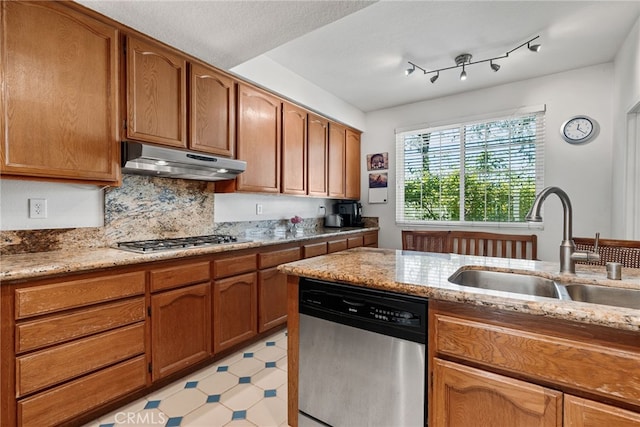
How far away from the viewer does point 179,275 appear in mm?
2010

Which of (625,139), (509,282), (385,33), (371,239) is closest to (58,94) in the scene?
(385,33)

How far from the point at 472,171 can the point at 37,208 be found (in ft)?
13.4

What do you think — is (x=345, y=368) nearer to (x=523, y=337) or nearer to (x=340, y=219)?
(x=523, y=337)

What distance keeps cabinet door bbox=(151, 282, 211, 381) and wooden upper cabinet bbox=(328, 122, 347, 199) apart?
2.23m

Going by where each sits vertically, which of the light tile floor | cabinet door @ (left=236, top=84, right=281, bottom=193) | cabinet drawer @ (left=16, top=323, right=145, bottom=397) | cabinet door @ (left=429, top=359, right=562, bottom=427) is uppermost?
cabinet door @ (left=236, top=84, right=281, bottom=193)

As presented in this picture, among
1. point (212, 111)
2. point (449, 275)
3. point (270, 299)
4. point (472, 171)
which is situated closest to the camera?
point (449, 275)

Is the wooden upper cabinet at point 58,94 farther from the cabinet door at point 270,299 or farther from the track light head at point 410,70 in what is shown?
the track light head at point 410,70

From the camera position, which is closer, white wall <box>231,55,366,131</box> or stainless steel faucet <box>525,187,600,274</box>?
stainless steel faucet <box>525,187,600,274</box>

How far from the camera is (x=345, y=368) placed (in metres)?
1.35

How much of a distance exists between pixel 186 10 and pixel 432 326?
2.11 m

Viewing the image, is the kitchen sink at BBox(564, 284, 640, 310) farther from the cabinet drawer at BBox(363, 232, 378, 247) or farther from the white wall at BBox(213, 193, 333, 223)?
the cabinet drawer at BBox(363, 232, 378, 247)

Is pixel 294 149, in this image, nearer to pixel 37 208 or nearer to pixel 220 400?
pixel 37 208

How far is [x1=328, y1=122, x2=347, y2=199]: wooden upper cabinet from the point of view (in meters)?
3.95

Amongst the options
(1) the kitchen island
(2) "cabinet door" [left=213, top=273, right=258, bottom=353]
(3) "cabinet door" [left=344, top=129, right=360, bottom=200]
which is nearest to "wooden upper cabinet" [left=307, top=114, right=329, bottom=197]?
(3) "cabinet door" [left=344, top=129, right=360, bottom=200]
